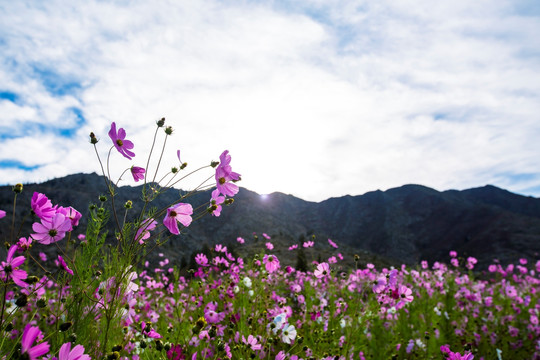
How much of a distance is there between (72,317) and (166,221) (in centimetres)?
81

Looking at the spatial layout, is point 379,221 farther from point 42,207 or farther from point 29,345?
point 29,345

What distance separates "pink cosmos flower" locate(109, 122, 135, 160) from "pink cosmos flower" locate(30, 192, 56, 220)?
1.19 feet

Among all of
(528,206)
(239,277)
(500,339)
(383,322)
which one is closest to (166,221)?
(239,277)

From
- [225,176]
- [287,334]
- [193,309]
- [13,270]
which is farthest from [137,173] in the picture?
[193,309]

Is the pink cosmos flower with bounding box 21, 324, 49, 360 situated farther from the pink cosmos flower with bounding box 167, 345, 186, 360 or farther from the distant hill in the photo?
the distant hill

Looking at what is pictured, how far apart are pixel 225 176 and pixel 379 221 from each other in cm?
7026

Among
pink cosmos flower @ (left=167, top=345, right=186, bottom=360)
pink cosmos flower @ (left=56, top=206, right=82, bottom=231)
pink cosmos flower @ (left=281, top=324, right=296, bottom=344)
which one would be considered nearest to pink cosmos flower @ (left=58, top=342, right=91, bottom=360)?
pink cosmos flower @ (left=167, top=345, right=186, bottom=360)

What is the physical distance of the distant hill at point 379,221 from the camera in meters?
30.8

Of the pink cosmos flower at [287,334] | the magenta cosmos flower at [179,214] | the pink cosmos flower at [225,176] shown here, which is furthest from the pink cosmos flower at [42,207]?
the pink cosmos flower at [287,334]

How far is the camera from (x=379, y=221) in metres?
67.4

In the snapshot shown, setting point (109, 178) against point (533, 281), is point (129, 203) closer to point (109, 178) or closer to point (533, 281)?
point (109, 178)

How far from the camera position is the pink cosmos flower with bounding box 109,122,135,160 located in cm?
147

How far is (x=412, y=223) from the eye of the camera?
64.2 meters

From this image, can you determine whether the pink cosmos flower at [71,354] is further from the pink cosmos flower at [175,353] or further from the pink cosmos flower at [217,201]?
the pink cosmos flower at [217,201]
